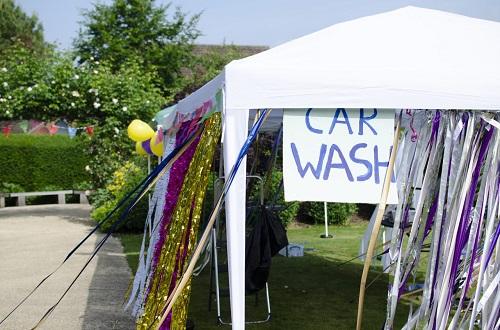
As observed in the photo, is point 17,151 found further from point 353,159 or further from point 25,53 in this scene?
point 353,159

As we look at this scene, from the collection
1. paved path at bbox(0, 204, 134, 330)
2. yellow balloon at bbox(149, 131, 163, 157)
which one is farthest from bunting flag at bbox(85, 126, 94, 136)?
yellow balloon at bbox(149, 131, 163, 157)

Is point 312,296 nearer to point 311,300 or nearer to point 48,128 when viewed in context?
point 311,300

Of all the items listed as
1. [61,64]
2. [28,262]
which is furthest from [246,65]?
[61,64]

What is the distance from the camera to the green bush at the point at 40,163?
17.8m

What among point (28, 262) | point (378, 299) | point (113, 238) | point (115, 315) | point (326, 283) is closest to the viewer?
point (115, 315)

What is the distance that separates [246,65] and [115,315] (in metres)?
3.28

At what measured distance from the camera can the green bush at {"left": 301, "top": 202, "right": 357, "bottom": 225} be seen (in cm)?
1280

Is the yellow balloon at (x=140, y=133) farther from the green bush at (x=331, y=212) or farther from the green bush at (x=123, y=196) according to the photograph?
A: the green bush at (x=331, y=212)

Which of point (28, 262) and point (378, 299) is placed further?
point (28, 262)

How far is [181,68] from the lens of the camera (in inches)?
1098

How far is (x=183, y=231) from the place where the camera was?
4402mm

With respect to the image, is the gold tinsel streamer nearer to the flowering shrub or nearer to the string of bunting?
the flowering shrub

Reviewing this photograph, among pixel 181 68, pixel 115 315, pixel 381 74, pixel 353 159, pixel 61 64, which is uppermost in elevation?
pixel 181 68

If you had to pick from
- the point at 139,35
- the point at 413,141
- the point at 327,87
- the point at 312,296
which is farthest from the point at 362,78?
the point at 139,35
